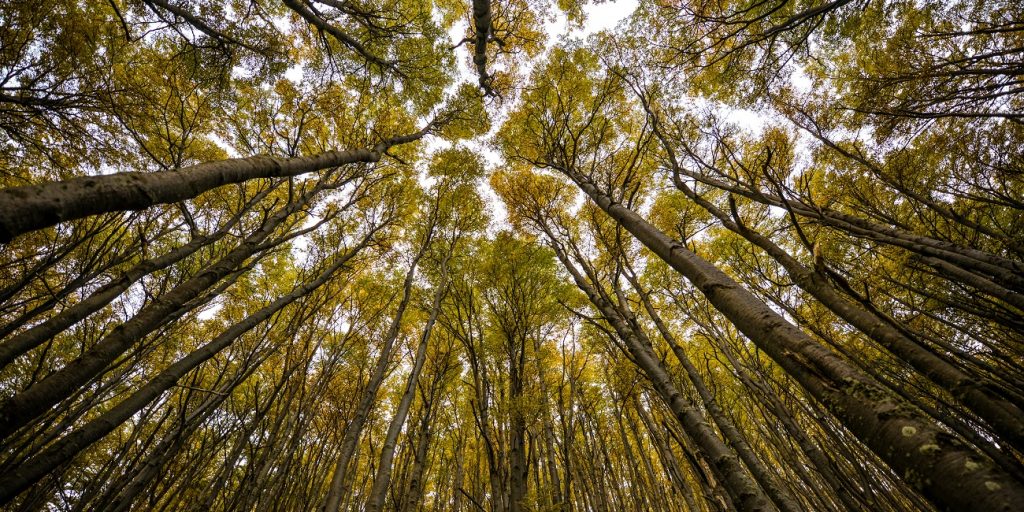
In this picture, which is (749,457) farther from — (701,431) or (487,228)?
(487,228)

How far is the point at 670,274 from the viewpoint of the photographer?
8.33 meters

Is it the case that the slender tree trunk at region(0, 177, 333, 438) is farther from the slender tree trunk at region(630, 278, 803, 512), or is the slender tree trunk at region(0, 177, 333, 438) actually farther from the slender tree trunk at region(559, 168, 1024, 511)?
the slender tree trunk at region(630, 278, 803, 512)

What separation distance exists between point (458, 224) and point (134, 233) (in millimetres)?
6287

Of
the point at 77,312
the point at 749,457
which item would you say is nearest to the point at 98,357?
the point at 77,312

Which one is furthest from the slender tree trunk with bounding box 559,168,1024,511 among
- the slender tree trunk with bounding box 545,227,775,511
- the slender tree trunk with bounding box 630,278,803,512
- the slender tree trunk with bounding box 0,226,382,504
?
the slender tree trunk with bounding box 0,226,382,504

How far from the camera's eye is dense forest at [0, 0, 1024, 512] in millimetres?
2703

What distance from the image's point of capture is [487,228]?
882 cm

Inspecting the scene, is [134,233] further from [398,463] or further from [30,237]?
[398,463]

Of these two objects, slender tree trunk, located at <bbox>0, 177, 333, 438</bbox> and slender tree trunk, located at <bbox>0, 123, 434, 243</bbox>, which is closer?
slender tree trunk, located at <bbox>0, 123, 434, 243</bbox>

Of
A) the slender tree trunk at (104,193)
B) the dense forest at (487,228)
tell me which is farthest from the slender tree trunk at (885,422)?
the slender tree trunk at (104,193)

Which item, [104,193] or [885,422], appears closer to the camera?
[885,422]

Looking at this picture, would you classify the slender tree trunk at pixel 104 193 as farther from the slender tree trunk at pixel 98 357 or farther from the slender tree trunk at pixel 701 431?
the slender tree trunk at pixel 701 431

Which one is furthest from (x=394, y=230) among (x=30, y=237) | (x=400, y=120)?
(x=30, y=237)

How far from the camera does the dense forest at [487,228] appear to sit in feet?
8.87
